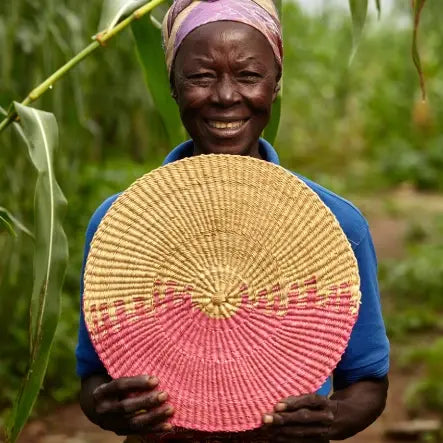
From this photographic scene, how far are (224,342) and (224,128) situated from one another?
0.85ft

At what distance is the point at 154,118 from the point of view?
582 centimetres

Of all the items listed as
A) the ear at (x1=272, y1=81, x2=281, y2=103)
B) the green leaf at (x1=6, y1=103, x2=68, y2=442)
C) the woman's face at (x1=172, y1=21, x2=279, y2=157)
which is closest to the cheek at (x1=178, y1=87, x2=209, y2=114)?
the woman's face at (x1=172, y1=21, x2=279, y2=157)

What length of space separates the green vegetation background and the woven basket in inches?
29.4

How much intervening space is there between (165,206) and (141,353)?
6.6 inches

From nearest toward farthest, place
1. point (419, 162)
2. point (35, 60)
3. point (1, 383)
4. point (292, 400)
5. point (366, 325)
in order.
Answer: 1. point (292, 400)
2. point (366, 325)
3. point (35, 60)
4. point (1, 383)
5. point (419, 162)

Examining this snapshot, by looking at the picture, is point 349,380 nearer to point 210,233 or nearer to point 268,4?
point 210,233

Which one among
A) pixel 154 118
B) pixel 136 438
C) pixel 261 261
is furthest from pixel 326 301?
pixel 154 118

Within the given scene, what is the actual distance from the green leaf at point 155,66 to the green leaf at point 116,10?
11 centimetres

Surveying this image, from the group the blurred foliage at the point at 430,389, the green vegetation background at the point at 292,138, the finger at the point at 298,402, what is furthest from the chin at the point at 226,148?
the blurred foliage at the point at 430,389

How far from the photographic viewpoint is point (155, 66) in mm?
1503

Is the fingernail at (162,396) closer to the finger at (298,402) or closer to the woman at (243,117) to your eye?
the woman at (243,117)

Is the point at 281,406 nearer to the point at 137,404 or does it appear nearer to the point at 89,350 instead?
the point at 137,404

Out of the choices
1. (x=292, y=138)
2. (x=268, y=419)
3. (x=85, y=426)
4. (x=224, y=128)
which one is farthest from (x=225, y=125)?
(x=292, y=138)

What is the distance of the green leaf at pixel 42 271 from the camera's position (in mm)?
1191
